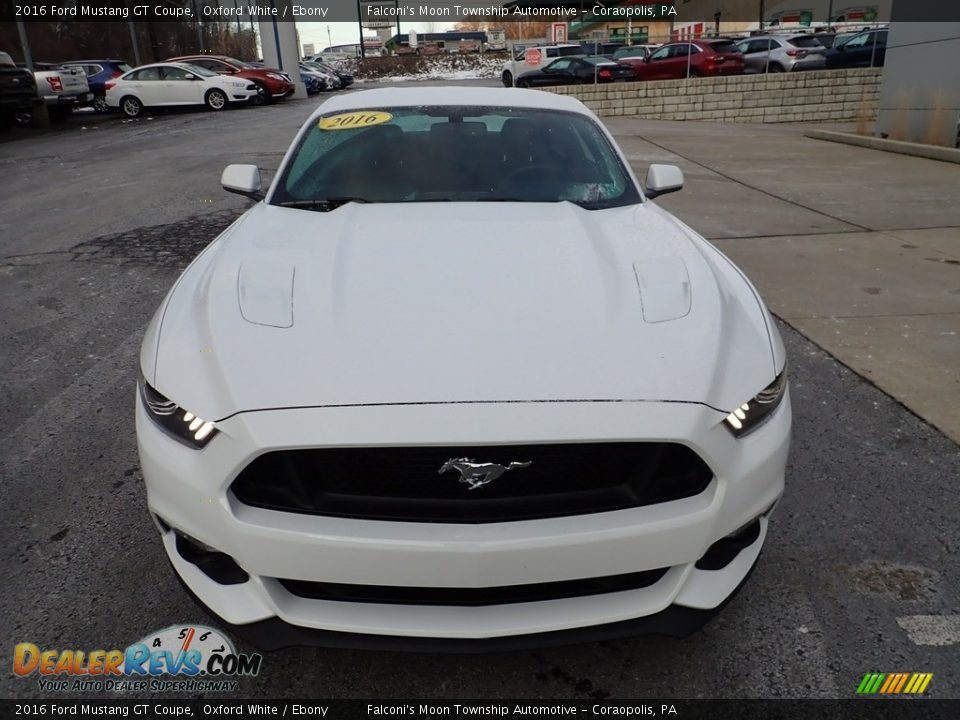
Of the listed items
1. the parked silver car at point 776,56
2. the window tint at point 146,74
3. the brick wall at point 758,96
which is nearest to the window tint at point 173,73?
the window tint at point 146,74

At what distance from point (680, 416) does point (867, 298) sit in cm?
394

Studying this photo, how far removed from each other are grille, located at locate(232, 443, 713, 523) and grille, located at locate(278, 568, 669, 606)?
0.17 meters

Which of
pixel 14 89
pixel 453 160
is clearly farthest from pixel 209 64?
pixel 453 160

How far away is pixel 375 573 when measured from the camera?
1617 millimetres

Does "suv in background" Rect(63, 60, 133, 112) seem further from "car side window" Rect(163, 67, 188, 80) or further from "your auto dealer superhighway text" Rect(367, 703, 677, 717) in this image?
"your auto dealer superhighway text" Rect(367, 703, 677, 717)

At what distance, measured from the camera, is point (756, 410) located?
6.11 feet

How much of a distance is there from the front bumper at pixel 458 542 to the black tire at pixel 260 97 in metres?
25.1

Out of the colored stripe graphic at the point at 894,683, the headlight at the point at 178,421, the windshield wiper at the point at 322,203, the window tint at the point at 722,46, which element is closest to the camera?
the headlight at the point at 178,421

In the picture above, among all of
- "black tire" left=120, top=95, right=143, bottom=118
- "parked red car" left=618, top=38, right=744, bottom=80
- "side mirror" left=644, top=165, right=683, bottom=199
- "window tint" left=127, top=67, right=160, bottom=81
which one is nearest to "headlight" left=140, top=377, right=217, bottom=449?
"side mirror" left=644, top=165, right=683, bottom=199

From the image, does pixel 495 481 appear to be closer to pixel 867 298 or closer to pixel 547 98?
pixel 547 98

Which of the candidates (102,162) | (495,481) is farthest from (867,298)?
(102,162)

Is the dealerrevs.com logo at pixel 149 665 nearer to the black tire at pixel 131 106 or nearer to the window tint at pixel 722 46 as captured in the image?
the window tint at pixel 722 46

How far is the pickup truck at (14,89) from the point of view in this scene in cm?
1655

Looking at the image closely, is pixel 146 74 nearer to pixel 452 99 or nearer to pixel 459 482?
pixel 452 99
